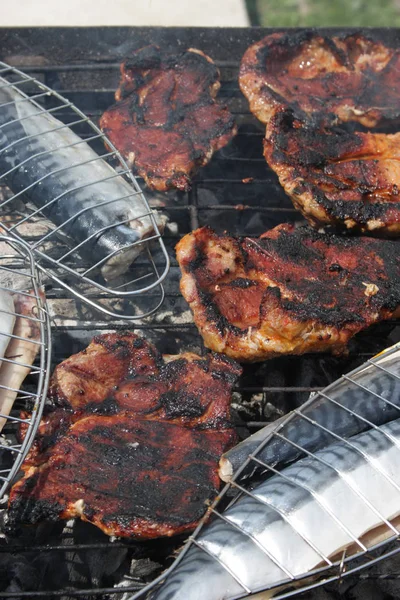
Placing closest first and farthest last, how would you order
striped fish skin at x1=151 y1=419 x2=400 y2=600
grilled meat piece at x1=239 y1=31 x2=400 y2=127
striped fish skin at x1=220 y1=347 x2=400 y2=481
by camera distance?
striped fish skin at x1=151 y1=419 x2=400 y2=600 → striped fish skin at x1=220 y1=347 x2=400 y2=481 → grilled meat piece at x1=239 y1=31 x2=400 y2=127

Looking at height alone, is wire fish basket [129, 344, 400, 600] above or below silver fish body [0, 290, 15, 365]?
below

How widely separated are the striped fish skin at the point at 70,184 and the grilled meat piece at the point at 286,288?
16.1 inches

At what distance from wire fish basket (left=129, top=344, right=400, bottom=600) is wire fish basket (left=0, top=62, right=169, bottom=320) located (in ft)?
4.23

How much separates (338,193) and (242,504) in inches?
89.4

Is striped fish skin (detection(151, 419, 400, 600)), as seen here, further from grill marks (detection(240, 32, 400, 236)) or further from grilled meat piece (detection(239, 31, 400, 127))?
grilled meat piece (detection(239, 31, 400, 127))

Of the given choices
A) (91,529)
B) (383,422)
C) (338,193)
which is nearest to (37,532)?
(91,529)

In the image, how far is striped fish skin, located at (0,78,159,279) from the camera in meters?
3.67

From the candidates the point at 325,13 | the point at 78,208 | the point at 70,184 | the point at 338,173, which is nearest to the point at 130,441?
the point at 78,208

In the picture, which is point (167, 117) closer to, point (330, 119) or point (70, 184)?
point (70, 184)

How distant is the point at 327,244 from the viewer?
148 inches

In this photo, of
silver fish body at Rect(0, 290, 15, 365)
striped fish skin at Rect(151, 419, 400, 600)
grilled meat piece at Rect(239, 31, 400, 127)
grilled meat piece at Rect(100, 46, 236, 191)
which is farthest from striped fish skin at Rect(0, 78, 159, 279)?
striped fish skin at Rect(151, 419, 400, 600)

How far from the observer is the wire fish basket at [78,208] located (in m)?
3.67

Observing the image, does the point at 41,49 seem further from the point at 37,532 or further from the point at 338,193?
the point at 37,532

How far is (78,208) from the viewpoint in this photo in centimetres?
378
